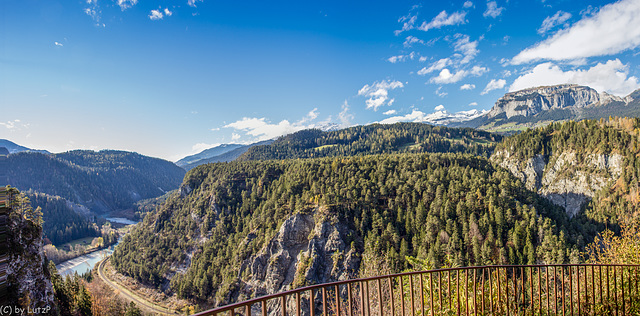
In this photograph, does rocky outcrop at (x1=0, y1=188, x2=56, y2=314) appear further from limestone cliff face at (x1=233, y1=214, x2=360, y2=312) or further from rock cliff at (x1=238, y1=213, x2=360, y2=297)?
limestone cliff face at (x1=233, y1=214, x2=360, y2=312)

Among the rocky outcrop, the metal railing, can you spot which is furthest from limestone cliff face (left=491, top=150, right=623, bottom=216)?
the rocky outcrop

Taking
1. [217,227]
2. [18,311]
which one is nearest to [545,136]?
[217,227]

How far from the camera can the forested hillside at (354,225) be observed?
60.7 m

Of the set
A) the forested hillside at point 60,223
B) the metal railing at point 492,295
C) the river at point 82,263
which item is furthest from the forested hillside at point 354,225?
the forested hillside at point 60,223

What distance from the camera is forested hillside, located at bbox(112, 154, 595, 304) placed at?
60.7 metres

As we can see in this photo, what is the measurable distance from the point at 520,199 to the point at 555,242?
1993 centimetres

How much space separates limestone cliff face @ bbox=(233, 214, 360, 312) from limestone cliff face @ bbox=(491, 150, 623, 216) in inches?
3798

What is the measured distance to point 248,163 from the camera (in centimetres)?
13975

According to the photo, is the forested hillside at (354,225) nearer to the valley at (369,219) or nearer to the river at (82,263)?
the valley at (369,219)

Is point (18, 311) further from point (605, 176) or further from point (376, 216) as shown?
point (605, 176)

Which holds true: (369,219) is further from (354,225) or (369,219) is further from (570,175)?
(570,175)

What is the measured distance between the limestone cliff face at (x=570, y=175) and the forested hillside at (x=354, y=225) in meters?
30.3

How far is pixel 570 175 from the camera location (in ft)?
354

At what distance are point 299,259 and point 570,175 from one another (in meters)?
114
